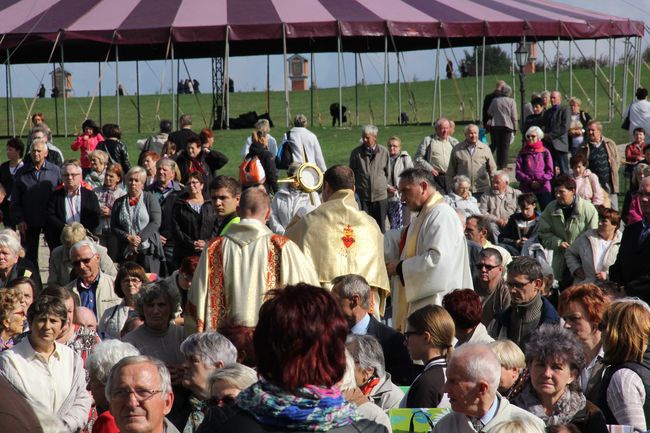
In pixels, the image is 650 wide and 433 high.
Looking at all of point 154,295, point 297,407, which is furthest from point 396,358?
point 297,407

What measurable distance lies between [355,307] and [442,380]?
1486mm

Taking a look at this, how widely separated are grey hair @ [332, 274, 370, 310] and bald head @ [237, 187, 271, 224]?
67 centimetres

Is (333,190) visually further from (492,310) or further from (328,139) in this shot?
(328,139)

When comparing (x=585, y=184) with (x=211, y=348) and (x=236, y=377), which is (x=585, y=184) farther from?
(x=236, y=377)

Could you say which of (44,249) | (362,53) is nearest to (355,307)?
(44,249)

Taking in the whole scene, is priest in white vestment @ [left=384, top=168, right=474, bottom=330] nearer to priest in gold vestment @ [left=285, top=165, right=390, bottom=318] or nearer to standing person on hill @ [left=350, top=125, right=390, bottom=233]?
priest in gold vestment @ [left=285, top=165, right=390, bottom=318]

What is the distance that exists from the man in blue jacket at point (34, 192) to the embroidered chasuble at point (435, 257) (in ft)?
18.2

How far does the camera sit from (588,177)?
567 inches

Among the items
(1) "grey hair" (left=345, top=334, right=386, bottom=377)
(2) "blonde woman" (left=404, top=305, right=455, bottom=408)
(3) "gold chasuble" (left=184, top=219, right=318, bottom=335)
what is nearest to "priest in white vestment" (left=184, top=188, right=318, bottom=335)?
(3) "gold chasuble" (left=184, top=219, right=318, bottom=335)

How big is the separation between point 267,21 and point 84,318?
13873 mm

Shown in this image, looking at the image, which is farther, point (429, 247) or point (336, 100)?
point (336, 100)

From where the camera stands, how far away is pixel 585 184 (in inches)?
562

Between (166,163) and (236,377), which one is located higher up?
(236,377)

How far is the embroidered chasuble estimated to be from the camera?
8.87 m
